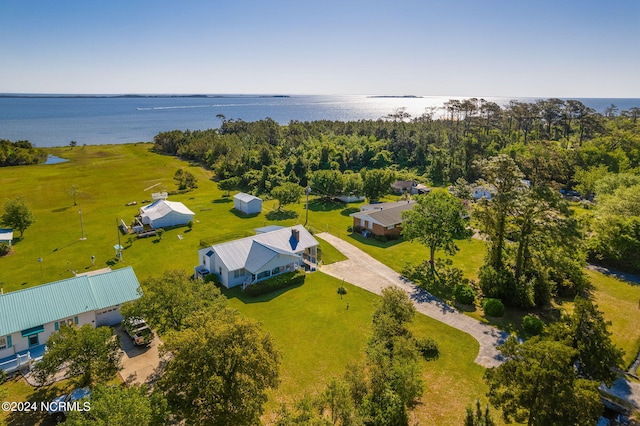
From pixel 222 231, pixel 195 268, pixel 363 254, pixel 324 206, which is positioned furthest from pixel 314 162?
pixel 195 268

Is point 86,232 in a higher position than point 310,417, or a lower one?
lower

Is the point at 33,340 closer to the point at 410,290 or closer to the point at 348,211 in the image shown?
the point at 410,290

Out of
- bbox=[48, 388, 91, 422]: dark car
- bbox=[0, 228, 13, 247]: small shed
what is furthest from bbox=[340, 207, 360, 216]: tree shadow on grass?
bbox=[48, 388, 91, 422]: dark car

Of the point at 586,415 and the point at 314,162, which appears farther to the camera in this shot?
the point at 314,162

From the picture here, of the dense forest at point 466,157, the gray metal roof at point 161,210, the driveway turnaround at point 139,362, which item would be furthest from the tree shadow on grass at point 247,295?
the dense forest at point 466,157

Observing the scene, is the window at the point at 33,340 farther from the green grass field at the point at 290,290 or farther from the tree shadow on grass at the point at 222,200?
the tree shadow on grass at the point at 222,200

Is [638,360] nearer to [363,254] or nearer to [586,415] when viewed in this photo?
[586,415]
